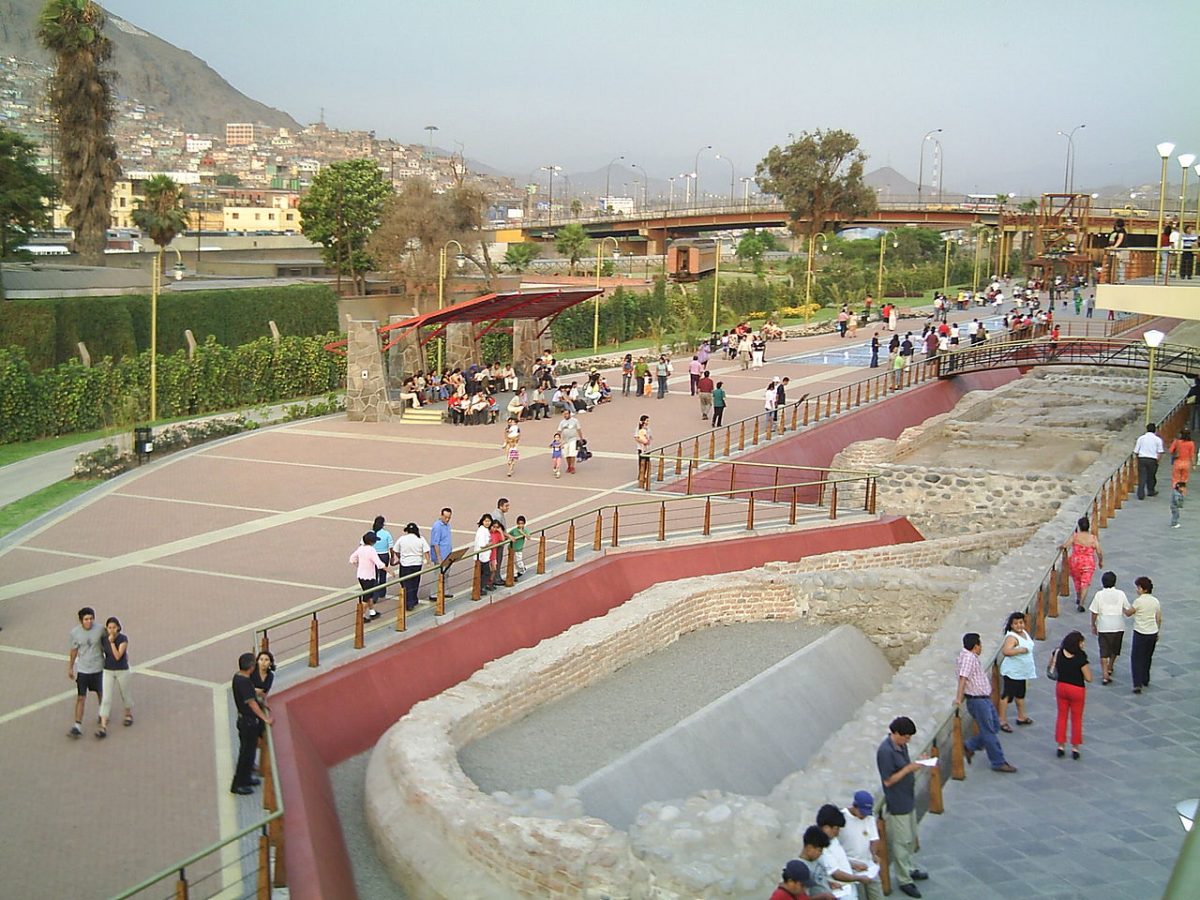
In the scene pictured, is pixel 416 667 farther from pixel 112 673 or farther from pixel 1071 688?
pixel 1071 688

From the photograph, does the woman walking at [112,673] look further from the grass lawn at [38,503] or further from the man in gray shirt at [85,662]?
the grass lawn at [38,503]

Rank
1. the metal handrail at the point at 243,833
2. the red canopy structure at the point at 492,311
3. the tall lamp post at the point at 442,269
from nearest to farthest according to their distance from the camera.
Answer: the metal handrail at the point at 243,833 → the red canopy structure at the point at 492,311 → the tall lamp post at the point at 442,269

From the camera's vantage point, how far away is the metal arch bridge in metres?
33.5

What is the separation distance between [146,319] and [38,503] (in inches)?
830

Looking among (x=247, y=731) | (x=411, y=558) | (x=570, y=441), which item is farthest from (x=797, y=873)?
(x=570, y=441)

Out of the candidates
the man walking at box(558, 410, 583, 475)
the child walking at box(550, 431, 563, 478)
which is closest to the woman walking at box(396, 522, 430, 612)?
the child walking at box(550, 431, 563, 478)

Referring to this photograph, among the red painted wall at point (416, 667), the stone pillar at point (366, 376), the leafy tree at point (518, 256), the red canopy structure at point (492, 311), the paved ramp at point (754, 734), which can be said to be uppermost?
the leafy tree at point (518, 256)

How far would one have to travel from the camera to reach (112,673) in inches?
444

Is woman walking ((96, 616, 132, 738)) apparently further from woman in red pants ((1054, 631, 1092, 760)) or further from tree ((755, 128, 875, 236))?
tree ((755, 128, 875, 236))

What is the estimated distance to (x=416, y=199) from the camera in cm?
6456

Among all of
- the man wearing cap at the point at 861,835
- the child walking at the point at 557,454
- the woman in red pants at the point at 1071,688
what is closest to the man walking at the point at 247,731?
the man wearing cap at the point at 861,835

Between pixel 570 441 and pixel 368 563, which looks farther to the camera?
pixel 570 441

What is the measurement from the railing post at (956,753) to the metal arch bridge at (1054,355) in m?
23.1

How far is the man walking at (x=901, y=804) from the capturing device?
27.2ft
